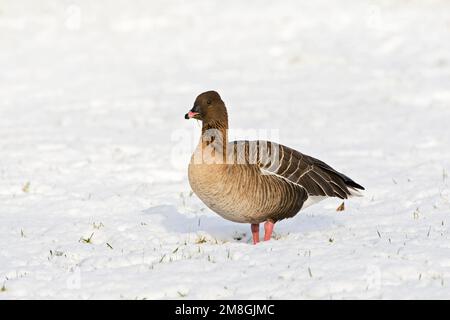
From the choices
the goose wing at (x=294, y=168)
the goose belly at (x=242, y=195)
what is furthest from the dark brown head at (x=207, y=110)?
the goose belly at (x=242, y=195)

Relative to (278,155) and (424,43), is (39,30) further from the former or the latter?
(278,155)

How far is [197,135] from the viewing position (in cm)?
1862

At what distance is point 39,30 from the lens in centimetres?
3162

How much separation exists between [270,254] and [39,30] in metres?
25.6

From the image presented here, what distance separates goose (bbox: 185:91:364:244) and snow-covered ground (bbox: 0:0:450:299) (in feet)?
1.59

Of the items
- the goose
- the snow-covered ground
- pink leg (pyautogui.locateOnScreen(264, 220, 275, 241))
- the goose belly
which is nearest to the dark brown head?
the goose

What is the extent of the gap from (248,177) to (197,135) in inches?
399

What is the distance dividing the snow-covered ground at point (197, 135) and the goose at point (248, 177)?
1.59 feet

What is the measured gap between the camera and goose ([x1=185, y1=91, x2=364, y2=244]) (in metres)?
8.45

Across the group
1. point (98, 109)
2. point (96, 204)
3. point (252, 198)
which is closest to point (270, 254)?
point (252, 198)

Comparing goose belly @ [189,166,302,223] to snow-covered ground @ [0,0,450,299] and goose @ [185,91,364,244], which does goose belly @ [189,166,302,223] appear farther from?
snow-covered ground @ [0,0,450,299]

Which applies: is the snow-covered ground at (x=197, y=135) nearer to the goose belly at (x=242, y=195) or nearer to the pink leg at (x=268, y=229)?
the pink leg at (x=268, y=229)

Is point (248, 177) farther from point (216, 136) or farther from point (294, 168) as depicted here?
point (294, 168)

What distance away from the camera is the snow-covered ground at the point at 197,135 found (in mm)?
7871
